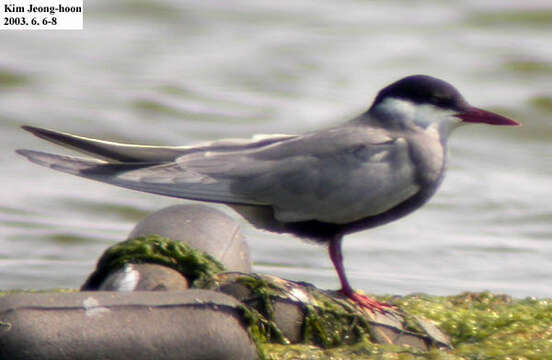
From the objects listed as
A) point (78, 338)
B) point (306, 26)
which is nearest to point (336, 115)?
point (306, 26)

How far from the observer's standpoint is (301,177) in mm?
5117

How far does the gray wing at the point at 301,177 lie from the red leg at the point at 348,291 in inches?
6.1

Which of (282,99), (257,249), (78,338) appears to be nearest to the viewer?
(78,338)

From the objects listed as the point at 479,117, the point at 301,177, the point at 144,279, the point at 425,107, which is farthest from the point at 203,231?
the point at 479,117

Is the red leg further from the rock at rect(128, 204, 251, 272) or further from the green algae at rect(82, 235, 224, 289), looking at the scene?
the green algae at rect(82, 235, 224, 289)

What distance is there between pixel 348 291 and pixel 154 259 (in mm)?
914

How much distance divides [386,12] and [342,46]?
4.99ft

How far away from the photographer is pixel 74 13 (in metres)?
13.1

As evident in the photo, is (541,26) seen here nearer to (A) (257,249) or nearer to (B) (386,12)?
(B) (386,12)

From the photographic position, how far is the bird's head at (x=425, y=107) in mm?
5305

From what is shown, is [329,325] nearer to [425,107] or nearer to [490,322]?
[490,322]

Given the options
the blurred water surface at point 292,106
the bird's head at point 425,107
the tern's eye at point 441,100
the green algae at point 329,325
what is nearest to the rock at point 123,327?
the green algae at point 329,325

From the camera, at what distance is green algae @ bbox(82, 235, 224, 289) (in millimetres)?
4621

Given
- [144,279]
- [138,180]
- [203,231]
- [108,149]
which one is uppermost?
[108,149]
